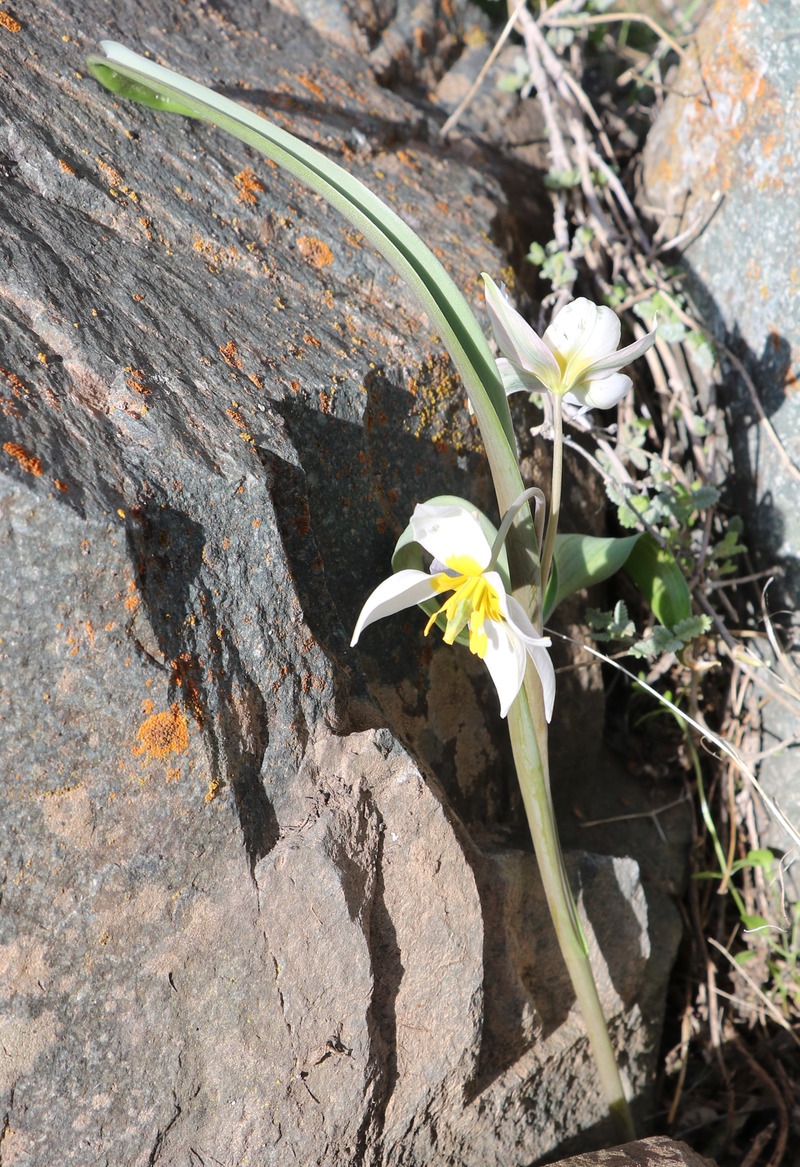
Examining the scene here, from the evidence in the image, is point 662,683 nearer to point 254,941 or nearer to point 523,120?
point 254,941

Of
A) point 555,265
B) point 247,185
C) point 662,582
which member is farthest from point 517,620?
point 555,265

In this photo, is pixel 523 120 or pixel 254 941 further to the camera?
pixel 523 120

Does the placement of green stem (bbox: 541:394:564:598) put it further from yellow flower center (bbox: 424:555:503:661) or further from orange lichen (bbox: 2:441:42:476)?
orange lichen (bbox: 2:441:42:476)

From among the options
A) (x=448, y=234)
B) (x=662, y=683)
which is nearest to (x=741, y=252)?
(x=448, y=234)

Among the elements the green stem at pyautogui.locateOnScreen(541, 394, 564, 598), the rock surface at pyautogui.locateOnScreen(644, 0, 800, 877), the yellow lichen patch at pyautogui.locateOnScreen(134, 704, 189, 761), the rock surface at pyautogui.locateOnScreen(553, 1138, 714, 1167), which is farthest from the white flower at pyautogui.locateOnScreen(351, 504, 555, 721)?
the rock surface at pyautogui.locateOnScreen(644, 0, 800, 877)

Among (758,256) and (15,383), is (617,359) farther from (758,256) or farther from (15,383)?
(758,256)

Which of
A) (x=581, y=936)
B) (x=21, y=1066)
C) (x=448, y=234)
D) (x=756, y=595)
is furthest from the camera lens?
(x=756, y=595)

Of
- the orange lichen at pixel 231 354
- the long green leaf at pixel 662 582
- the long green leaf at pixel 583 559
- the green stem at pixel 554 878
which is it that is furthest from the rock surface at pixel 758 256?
the orange lichen at pixel 231 354
